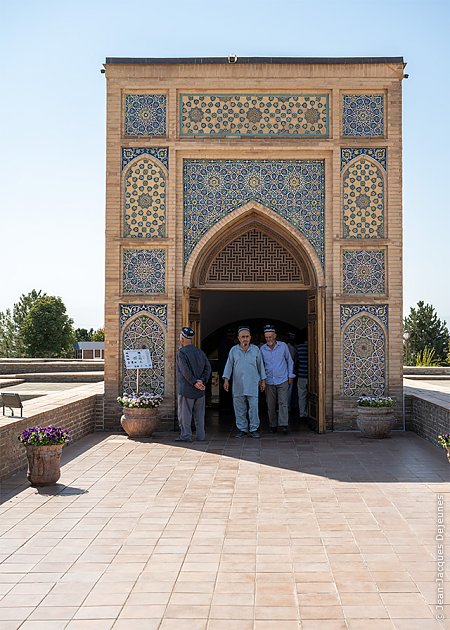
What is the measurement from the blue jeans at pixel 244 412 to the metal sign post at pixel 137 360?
3.99 feet

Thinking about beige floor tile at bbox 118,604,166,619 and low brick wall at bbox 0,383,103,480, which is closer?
beige floor tile at bbox 118,604,166,619

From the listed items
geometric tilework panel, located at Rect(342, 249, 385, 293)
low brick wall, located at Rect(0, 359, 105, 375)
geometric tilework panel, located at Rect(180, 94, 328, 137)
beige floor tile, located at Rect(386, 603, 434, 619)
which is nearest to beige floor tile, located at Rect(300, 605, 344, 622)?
beige floor tile, located at Rect(386, 603, 434, 619)

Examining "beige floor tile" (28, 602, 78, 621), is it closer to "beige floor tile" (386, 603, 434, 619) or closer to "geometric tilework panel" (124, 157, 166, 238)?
"beige floor tile" (386, 603, 434, 619)

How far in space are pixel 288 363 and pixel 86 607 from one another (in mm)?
6267

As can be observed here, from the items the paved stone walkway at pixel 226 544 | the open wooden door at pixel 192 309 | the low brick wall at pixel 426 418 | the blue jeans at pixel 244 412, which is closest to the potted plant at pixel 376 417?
the low brick wall at pixel 426 418

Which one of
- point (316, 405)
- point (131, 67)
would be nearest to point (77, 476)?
point (316, 405)

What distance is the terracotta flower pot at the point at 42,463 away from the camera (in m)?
6.21

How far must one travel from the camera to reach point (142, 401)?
9008 millimetres

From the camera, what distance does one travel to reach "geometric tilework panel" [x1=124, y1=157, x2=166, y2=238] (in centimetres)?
968

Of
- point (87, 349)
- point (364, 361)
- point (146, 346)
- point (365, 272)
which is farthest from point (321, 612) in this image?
point (87, 349)

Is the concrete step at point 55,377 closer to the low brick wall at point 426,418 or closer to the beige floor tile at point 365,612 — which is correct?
the low brick wall at point 426,418

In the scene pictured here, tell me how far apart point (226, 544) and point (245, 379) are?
4714 millimetres

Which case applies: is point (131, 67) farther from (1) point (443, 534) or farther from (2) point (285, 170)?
(1) point (443, 534)

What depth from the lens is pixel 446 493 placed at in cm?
596
